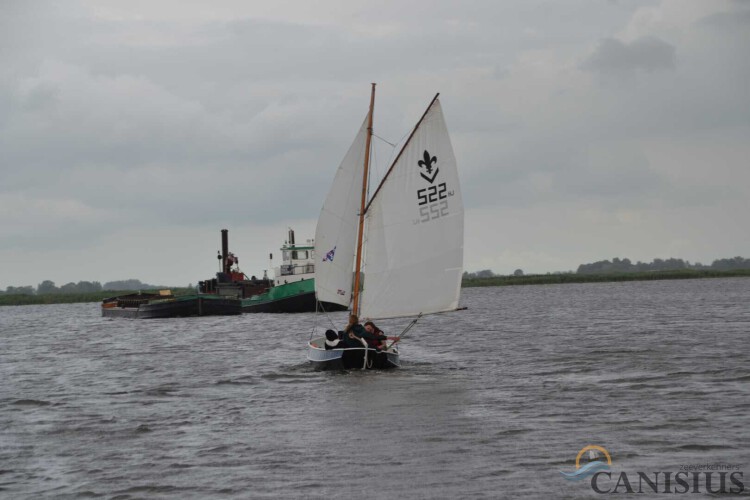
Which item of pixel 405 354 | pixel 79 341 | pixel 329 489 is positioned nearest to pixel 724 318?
pixel 405 354

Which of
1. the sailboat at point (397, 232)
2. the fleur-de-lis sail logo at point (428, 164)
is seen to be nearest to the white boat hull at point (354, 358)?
the sailboat at point (397, 232)

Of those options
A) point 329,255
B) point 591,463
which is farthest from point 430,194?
point 591,463

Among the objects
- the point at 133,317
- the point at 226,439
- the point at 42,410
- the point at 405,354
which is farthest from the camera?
the point at 133,317

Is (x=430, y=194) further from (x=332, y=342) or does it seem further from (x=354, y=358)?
(x=354, y=358)

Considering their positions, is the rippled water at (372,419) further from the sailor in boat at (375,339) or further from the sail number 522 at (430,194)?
the sail number 522 at (430,194)

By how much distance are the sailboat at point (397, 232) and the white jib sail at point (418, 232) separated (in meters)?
0.04

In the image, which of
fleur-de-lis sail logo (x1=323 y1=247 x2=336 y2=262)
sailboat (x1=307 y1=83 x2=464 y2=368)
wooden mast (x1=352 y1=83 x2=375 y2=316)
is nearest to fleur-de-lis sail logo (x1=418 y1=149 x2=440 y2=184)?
sailboat (x1=307 y1=83 x2=464 y2=368)

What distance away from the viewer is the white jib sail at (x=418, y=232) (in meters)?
33.2

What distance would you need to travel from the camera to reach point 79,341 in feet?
198

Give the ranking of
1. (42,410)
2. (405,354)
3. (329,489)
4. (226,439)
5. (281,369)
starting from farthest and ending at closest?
(405,354) < (281,369) < (42,410) < (226,439) < (329,489)

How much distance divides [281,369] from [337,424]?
1410cm

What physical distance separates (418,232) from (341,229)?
2792 millimetres

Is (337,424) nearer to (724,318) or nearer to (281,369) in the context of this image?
(281,369)

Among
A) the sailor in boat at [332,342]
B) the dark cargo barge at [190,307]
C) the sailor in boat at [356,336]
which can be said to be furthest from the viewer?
the dark cargo barge at [190,307]
